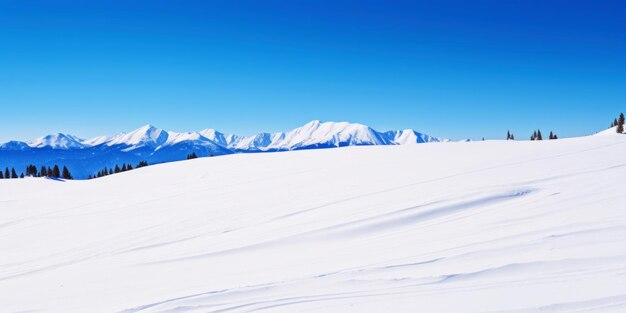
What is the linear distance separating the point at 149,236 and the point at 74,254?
143 centimetres

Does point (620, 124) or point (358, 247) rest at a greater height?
point (620, 124)

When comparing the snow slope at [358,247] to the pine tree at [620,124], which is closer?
the snow slope at [358,247]

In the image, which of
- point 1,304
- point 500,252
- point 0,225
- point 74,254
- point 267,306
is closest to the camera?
point 267,306

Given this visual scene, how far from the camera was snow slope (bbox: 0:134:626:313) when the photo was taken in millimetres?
3820

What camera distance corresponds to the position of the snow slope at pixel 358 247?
12.5ft

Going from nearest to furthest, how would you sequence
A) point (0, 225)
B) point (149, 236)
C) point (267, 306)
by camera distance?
point (267, 306) < point (149, 236) < point (0, 225)

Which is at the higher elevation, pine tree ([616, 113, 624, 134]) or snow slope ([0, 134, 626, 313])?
pine tree ([616, 113, 624, 134])

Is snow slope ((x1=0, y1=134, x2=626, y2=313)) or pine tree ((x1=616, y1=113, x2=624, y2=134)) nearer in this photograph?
snow slope ((x1=0, y1=134, x2=626, y2=313))

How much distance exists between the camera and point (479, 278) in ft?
13.0

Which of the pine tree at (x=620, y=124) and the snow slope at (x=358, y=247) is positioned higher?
the pine tree at (x=620, y=124)

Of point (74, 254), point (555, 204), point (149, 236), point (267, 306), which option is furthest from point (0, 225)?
point (555, 204)

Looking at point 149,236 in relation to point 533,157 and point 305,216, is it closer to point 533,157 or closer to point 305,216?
point 305,216

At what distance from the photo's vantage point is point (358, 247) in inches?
219

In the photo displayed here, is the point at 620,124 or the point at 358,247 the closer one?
the point at 358,247
